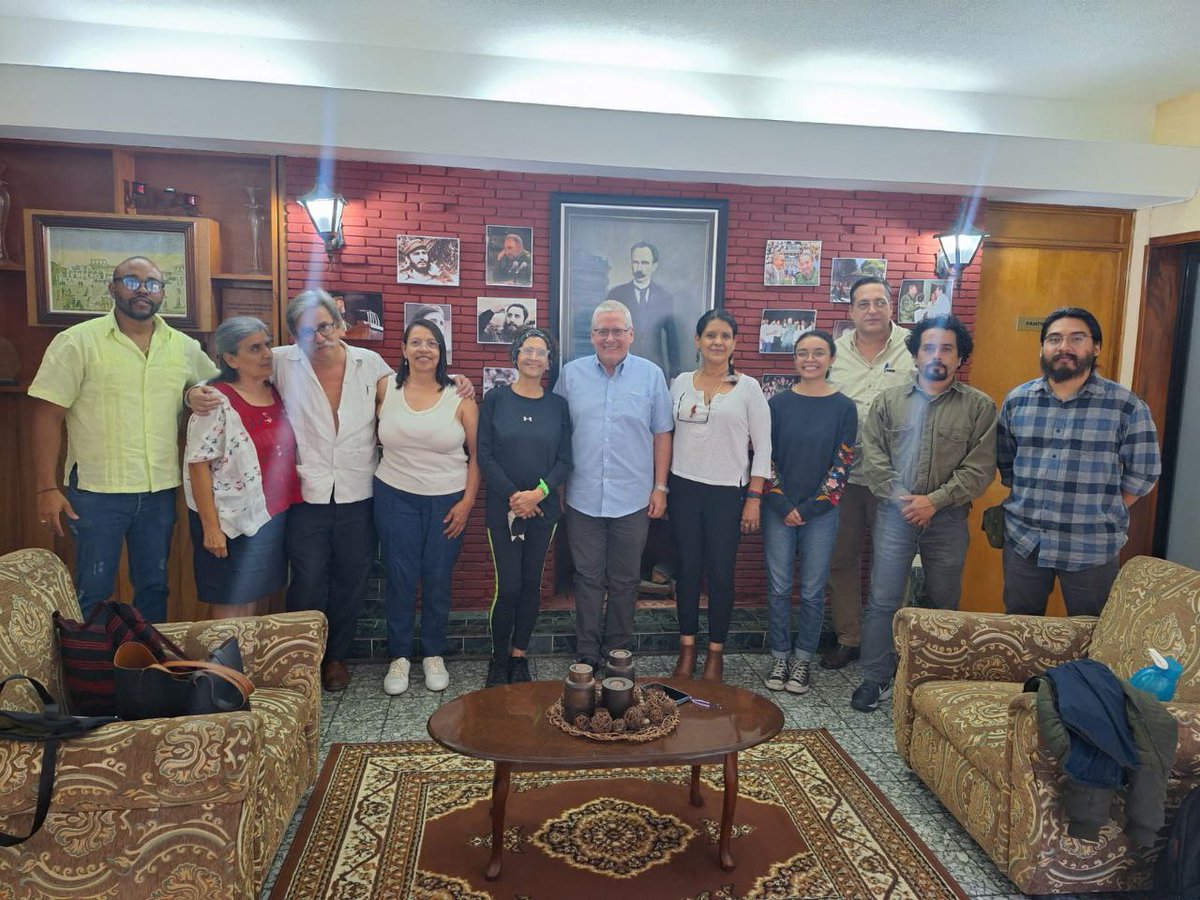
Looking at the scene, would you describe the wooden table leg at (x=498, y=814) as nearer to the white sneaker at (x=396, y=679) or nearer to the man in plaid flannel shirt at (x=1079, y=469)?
the white sneaker at (x=396, y=679)

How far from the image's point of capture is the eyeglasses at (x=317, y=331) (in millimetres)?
3279

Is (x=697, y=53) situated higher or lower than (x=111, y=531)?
higher

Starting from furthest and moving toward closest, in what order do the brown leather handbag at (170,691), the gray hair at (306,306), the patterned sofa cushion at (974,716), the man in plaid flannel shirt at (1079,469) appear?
the gray hair at (306,306) → the man in plaid flannel shirt at (1079,469) → the patterned sofa cushion at (974,716) → the brown leather handbag at (170,691)

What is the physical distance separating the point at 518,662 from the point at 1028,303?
3.70 metres

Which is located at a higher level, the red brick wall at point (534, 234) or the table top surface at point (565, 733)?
the red brick wall at point (534, 234)

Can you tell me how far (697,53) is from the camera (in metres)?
4.00

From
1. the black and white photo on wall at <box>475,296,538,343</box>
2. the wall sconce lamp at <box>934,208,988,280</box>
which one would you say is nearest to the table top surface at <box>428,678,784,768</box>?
the black and white photo on wall at <box>475,296,538,343</box>

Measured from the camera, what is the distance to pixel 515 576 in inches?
138

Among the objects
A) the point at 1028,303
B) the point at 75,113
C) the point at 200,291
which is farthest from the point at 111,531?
the point at 1028,303

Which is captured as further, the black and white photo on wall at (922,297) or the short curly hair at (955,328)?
the black and white photo on wall at (922,297)

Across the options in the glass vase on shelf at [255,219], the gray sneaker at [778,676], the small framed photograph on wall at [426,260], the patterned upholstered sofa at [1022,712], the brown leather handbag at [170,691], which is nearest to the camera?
the brown leather handbag at [170,691]

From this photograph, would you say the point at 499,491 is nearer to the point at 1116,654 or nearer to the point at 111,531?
the point at 111,531

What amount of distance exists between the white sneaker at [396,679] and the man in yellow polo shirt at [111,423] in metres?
1.16

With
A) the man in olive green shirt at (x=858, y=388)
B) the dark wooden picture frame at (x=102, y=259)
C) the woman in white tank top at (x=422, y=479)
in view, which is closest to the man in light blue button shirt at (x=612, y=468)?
the woman in white tank top at (x=422, y=479)
